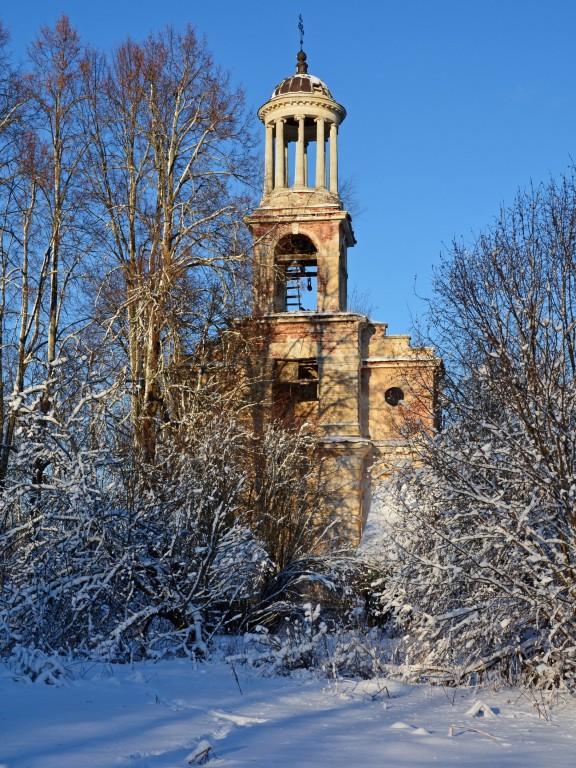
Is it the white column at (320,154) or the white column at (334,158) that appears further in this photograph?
the white column at (334,158)

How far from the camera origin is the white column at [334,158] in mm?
26922

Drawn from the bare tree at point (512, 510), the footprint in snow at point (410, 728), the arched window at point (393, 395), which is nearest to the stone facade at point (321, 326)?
the arched window at point (393, 395)

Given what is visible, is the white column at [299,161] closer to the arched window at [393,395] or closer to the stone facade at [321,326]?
the stone facade at [321,326]

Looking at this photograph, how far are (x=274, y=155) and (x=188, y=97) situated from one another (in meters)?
7.51

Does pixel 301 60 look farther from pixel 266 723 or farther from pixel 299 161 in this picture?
pixel 266 723

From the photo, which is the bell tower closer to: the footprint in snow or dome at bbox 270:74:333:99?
dome at bbox 270:74:333:99

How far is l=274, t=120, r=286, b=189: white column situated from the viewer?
2661 cm

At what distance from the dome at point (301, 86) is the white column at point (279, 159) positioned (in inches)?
38.2

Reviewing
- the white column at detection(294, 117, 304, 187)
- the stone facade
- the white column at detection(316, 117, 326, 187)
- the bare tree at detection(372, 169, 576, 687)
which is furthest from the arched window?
Answer: the bare tree at detection(372, 169, 576, 687)

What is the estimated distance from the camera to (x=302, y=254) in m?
26.4

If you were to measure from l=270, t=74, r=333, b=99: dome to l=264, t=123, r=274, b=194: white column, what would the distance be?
99 cm

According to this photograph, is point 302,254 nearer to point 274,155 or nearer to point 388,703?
point 274,155

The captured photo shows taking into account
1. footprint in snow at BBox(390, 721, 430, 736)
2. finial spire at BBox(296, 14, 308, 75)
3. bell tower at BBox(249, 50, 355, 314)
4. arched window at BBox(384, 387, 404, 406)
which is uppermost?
finial spire at BBox(296, 14, 308, 75)

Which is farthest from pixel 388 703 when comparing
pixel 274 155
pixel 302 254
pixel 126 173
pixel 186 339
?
pixel 274 155
